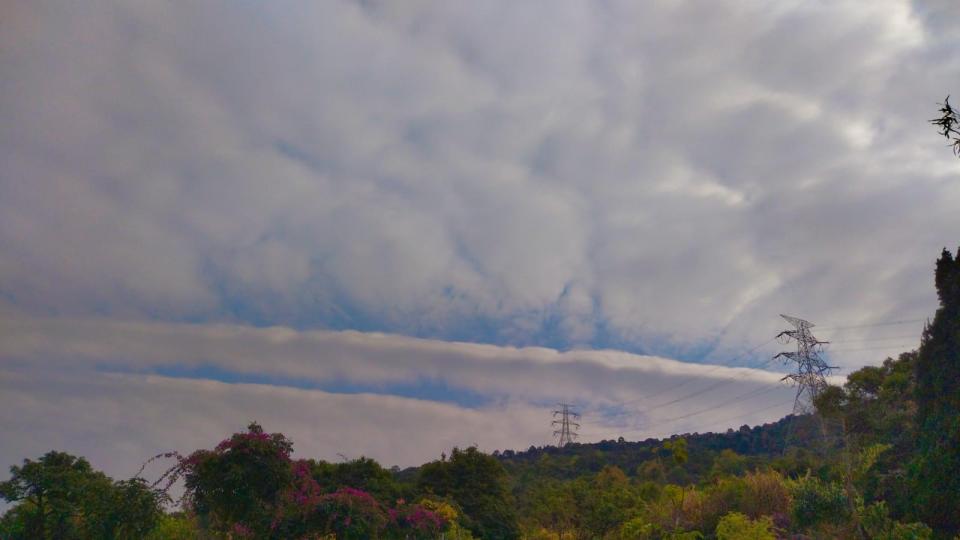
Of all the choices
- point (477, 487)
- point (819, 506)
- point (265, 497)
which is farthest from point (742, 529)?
point (477, 487)

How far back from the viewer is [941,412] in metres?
23.7

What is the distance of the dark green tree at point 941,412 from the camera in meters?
21.0

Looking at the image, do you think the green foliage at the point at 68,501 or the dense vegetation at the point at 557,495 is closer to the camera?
the dense vegetation at the point at 557,495

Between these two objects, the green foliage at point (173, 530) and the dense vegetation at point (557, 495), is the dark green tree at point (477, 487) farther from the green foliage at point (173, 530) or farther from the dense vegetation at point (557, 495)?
the green foliage at point (173, 530)

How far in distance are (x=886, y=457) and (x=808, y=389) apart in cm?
1955

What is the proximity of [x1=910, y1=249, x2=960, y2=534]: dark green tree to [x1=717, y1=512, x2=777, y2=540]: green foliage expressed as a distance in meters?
4.82

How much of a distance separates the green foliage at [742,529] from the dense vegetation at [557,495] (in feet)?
0.26

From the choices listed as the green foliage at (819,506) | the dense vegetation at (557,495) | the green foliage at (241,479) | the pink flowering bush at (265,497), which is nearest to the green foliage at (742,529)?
the dense vegetation at (557,495)

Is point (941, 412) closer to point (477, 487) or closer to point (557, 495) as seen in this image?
point (557, 495)

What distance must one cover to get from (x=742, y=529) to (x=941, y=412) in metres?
7.96

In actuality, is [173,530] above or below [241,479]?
below

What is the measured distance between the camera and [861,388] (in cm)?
3500

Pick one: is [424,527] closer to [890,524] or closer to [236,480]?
[236,480]

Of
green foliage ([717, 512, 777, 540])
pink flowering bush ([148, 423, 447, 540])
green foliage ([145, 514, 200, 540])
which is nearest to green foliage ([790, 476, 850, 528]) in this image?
green foliage ([717, 512, 777, 540])
